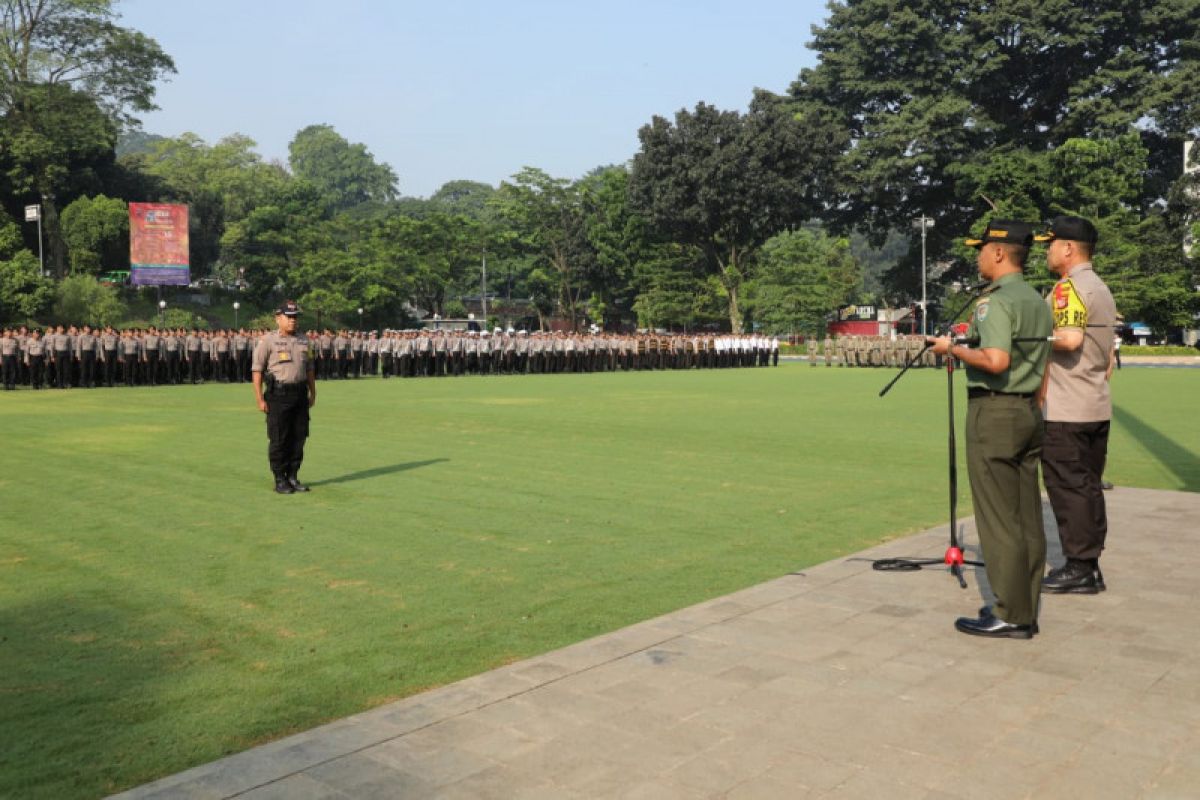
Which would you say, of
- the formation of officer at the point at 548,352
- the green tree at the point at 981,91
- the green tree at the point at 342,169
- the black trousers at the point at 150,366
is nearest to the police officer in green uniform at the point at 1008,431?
the black trousers at the point at 150,366

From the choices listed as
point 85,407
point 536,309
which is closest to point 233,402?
point 85,407

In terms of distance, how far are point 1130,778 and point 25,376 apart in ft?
90.1

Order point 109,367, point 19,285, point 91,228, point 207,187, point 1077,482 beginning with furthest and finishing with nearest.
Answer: point 207,187 < point 91,228 < point 19,285 < point 109,367 < point 1077,482

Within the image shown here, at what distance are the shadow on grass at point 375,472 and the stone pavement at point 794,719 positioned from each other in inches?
223

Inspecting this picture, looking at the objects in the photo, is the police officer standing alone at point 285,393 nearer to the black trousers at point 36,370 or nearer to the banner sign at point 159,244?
the black trousers at point 36,370

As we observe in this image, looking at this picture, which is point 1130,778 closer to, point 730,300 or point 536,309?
point 730,300

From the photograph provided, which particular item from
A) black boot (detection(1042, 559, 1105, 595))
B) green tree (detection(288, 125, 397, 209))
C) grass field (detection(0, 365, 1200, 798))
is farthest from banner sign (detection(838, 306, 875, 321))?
green tree (detection(288, 125, 397, 209))

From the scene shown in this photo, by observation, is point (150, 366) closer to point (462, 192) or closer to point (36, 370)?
point (36, 370)

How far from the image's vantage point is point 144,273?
52.3m

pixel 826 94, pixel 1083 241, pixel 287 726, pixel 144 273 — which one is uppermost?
pixel 826 94

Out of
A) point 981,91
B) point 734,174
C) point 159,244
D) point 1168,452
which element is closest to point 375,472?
point 1168,452

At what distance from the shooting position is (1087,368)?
223 inches

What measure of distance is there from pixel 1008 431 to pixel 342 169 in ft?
496

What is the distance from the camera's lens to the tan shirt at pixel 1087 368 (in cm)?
559
